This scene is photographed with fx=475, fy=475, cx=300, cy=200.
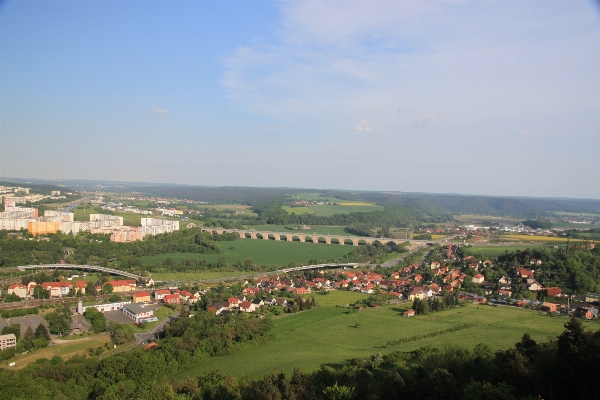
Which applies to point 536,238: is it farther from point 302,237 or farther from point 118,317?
point 118,317

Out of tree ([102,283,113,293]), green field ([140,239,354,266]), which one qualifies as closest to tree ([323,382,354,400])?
tree ([102,283,113,293])

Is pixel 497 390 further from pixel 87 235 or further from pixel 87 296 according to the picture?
pixel 87 235

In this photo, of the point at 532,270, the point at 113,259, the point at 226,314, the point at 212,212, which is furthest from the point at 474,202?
the point at 226,314

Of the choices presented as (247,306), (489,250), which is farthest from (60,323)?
(489,250)

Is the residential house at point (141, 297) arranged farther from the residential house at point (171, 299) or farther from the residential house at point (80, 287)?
the residential house at point (80, 287)

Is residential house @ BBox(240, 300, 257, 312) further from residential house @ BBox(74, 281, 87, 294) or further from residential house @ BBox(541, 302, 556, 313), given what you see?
residential house @ BBox(541, 302, 556, 313)

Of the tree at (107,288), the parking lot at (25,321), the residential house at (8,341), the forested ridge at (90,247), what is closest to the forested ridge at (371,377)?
the residential house at (8,341)
